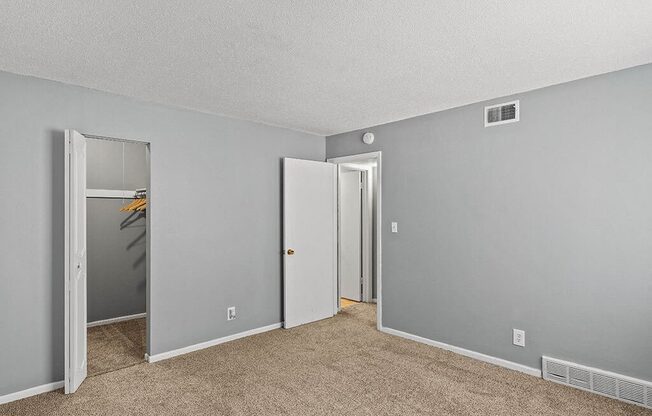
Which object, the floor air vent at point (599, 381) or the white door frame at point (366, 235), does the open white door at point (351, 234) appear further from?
the floor air vent at point (599, 381)

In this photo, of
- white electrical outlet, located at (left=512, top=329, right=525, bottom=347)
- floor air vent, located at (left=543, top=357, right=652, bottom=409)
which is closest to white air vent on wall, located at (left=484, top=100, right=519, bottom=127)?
white electrical outlet, located at (left=512, top=329, right=525, bottom=347)

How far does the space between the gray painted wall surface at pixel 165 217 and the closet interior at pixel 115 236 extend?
1.17 m

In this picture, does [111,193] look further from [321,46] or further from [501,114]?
[501,114]

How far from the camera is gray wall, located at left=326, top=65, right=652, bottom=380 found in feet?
8.82

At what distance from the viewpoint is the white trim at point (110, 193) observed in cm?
456

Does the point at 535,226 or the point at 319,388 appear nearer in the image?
the point at 319,388

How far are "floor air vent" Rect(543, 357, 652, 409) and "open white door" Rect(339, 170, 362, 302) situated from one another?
3022 mm

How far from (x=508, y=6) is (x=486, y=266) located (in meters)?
2.25

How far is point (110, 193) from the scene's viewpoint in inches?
185

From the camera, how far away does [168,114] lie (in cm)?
356

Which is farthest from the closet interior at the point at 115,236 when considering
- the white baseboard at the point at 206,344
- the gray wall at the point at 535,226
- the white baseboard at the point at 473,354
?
the gray wall at the point at 535,226

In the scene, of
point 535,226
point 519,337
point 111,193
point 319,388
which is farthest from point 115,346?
point 535,226

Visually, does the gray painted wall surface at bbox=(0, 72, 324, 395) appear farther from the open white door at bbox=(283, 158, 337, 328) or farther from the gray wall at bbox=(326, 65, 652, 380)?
the gray wall at bbox=(326, 65, 652, 380)

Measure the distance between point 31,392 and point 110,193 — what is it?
98.5 inches
